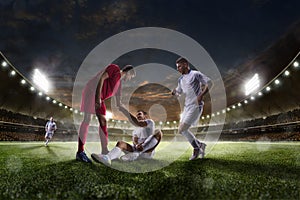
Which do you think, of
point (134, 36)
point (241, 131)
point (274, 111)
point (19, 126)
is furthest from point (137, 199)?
point (134, 36)

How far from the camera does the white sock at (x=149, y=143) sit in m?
6.09

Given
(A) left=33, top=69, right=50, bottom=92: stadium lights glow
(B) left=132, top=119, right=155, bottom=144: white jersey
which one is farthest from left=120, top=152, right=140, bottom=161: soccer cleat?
(A) left=33, top=69, right=50, bottom=92: stadium lights glow

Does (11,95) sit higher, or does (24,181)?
(11,95)

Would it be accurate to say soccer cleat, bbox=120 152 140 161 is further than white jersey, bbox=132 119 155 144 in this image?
No

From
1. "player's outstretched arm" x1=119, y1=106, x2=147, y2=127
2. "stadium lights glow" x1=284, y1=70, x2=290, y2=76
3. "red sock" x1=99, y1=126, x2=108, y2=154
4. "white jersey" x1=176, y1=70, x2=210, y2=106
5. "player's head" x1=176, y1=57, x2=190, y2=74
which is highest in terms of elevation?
"stadium lights glow" x1=284, y1=70, x2=290, y2=76

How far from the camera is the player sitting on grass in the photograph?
5355 mm

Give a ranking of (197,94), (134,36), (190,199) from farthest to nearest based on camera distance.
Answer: (134,36) → (197,94) → (190,199)

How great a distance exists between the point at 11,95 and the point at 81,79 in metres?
33.0

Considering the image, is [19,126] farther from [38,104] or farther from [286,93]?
[286,93]

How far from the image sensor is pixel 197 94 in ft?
19.2

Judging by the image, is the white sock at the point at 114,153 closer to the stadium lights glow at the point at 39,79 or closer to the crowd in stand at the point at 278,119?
the crowd in stand at the point at 278,119

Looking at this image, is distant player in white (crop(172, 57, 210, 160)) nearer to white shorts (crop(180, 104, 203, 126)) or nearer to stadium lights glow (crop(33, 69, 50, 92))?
white shorts (crop(180, 104, 203, 126))

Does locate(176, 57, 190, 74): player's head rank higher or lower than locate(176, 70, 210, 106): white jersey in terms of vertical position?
higher

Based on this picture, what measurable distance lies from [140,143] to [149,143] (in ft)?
1.27
